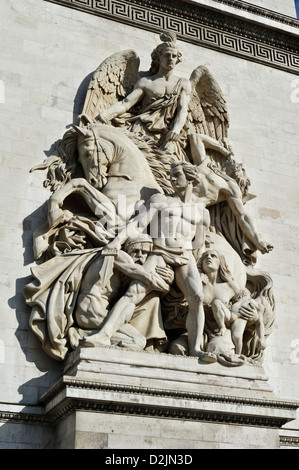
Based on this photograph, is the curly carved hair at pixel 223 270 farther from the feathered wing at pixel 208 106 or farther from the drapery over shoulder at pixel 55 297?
the feathered wing at pixel 208 106

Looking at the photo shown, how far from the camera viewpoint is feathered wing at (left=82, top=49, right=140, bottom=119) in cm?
1084

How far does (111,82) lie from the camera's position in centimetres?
1117

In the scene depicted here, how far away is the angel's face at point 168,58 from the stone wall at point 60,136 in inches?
20.8

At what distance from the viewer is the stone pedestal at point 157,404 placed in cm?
802

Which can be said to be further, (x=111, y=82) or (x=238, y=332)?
(x=111, y=82)

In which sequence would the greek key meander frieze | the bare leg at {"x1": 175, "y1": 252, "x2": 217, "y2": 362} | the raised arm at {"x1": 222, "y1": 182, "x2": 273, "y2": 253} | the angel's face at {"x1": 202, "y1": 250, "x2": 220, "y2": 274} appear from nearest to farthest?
the bare leg at {"x1": 175, "y1": 252, "x2": 217, "y2": 362}
the angel's face at {"x1": 202, "y1": 250, "x2": 220, "y2": 274}
the raised arm at {"x1": 222, "y1": 182, "x2": 273, "y2": 253}
the greek key meander frieze

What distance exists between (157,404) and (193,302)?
5.39 ft

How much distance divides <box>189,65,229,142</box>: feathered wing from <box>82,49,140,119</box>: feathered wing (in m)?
1.03

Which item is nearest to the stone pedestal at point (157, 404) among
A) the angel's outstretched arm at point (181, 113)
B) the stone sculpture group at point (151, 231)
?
the stone sculpture group at point (151, 231)

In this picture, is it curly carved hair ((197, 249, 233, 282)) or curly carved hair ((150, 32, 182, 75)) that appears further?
curly carved hair ((150, 32, 182, 75))

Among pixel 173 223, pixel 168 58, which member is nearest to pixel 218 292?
pixel 173 223

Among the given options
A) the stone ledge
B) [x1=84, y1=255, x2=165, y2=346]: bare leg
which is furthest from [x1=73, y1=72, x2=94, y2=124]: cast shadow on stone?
the stone ledge

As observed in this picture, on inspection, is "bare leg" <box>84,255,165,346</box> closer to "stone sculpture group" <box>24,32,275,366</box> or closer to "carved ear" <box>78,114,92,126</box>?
"stone sculpture group" <box>24,32,275,366</box>

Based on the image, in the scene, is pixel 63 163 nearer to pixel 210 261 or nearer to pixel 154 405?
pixel 210 261
